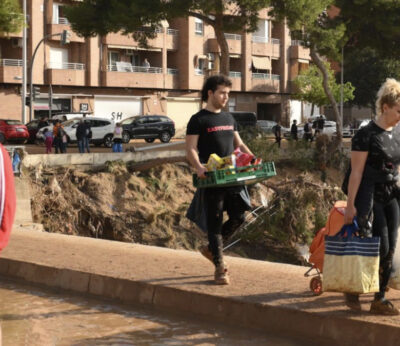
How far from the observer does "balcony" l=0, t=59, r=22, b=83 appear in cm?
5134

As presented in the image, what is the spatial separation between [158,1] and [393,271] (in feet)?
97.3

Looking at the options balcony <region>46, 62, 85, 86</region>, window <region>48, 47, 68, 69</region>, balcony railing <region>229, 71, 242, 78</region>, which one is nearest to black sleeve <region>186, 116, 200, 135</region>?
balcony <region>46, 62, 85, 86</region>

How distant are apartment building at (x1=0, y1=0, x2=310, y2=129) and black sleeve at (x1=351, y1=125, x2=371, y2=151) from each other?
1737 inches

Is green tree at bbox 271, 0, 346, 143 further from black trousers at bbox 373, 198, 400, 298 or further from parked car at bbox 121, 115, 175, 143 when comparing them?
black trousers at bbox 373, 198, 400, 298

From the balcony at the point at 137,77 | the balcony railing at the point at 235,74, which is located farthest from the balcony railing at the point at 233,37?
the balcony at the point at 137,77

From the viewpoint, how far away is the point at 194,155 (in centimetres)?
705

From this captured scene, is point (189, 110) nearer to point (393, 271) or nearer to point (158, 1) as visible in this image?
point (158, 1)

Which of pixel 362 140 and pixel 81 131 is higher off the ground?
pixel 81 131

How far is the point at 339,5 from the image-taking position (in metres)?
40.1

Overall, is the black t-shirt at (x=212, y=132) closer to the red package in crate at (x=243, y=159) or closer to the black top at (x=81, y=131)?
the red package in crate at (x=243, y=159)

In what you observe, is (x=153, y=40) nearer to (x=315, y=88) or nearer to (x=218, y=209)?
(x=315, y=88)

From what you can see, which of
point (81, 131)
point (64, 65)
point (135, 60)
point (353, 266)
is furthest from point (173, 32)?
point (353, 266)

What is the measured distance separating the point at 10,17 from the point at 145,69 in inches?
1082

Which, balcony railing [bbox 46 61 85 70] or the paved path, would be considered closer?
the paved path
